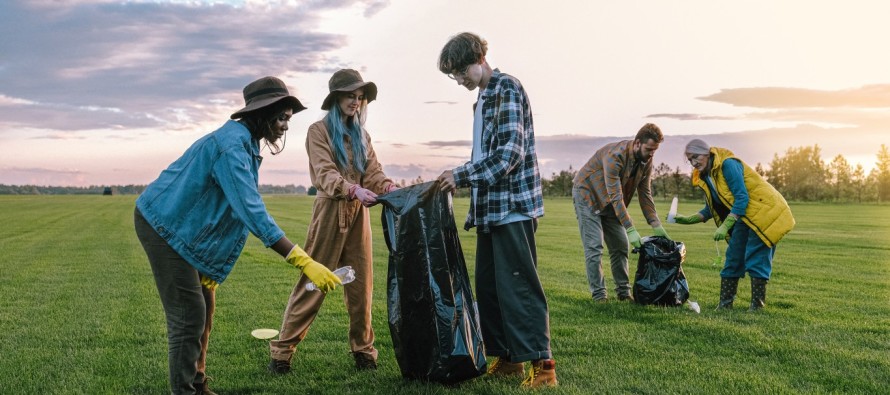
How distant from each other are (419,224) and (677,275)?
154 inches

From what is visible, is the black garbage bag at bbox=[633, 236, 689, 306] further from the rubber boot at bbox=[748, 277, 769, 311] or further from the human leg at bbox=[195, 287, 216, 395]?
the human leg at bbox=[195, 287, 216, 395]

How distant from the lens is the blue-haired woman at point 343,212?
14.8 feet

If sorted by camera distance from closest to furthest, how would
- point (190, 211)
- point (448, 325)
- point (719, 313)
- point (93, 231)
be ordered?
point (190, 211) → point (448, 325) → point (719, 313) → point (93, 231)

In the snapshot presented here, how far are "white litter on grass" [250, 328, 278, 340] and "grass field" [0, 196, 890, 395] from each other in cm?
5

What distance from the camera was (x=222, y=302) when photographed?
760 centimetres

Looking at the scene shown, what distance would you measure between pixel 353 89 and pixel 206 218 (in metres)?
1.41

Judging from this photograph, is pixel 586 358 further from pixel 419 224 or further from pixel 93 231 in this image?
pixel 93 231

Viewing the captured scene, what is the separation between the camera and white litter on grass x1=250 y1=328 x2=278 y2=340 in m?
5.61

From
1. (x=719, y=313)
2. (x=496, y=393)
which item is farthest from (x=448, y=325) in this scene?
(x=719, y=313)

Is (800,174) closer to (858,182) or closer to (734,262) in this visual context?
(858,182)

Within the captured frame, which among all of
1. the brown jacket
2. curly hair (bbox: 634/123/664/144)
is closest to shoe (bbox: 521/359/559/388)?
the brown jacket

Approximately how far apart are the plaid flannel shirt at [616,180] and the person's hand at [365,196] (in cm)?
331

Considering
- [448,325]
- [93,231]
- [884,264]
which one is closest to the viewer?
[448,325]

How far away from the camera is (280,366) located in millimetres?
4598
